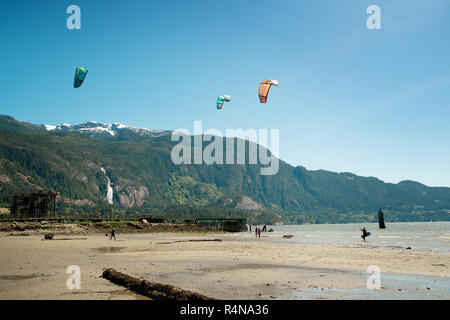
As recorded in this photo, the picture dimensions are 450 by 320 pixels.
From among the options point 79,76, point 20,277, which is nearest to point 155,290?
point 20,277

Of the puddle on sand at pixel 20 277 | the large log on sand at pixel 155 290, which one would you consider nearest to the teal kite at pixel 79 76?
the puddle on sand at pixel 20 277

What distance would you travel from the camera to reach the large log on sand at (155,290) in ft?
29.5

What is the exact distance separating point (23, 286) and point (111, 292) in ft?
12.2

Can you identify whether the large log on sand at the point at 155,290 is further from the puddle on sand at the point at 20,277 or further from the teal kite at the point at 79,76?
the teal kite at the point at 79,76

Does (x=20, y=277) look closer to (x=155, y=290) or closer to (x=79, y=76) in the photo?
(x=155, y=290)

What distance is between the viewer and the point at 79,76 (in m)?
38.9

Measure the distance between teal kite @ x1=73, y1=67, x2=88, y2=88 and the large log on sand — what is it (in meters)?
31.9

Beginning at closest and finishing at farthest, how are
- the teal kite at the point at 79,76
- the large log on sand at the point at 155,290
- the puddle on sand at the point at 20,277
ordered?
the large log on sand at the point at 155,290 < the puddle on sand at the point at 20,277 < the teal kite at the point at 79,76

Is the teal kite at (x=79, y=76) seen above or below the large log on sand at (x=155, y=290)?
above

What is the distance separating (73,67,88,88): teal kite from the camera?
3853cm

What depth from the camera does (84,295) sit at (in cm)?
1015

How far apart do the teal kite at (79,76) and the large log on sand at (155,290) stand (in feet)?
105
